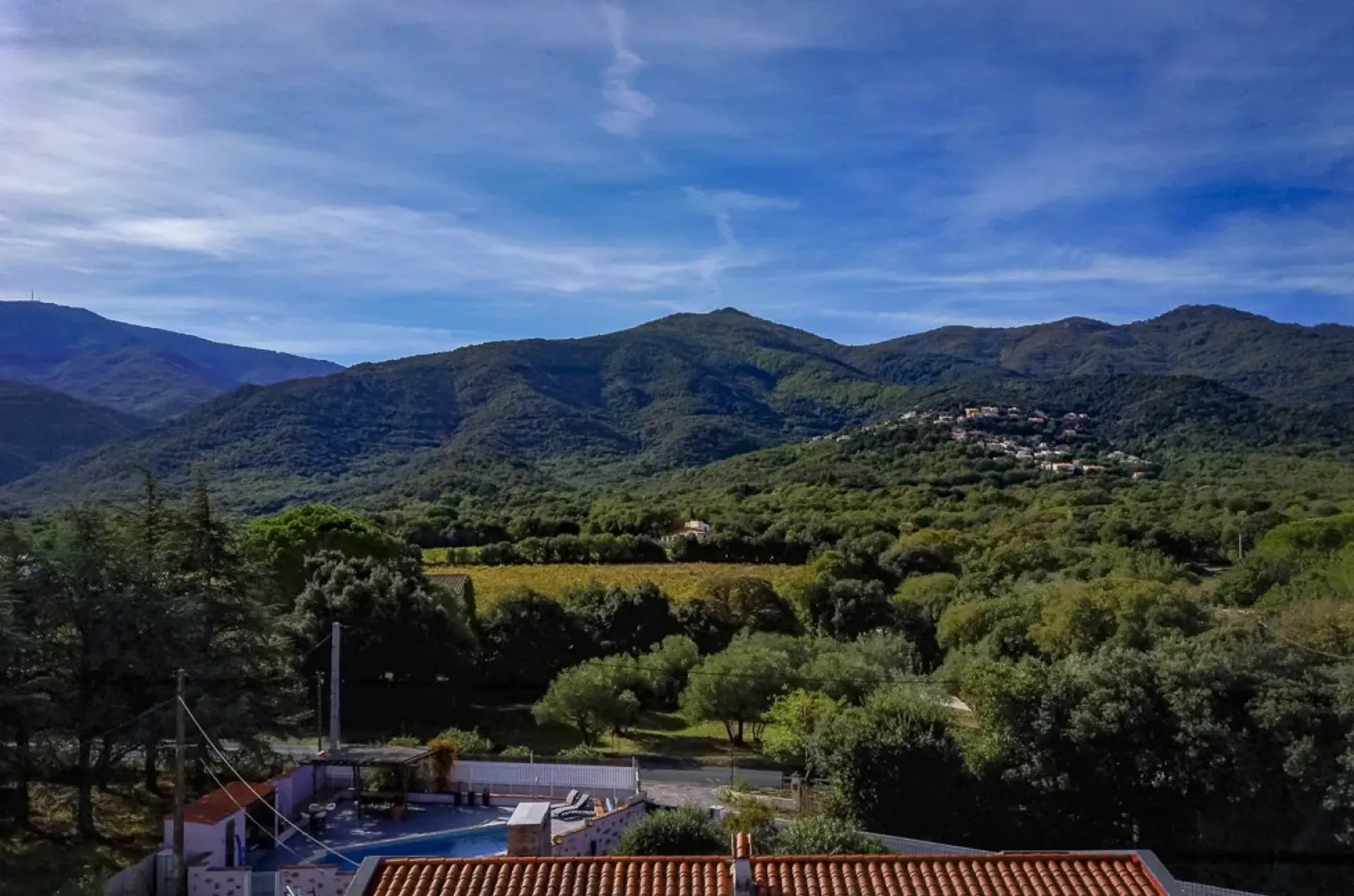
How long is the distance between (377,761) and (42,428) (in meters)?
Result: 142

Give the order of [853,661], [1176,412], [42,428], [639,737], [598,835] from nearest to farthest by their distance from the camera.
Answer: [598,835] < [853,661] < [639,737] < [1176,412] < [42,428]

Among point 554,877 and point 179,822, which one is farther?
point 179,822

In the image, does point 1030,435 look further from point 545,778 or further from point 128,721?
point 128,721

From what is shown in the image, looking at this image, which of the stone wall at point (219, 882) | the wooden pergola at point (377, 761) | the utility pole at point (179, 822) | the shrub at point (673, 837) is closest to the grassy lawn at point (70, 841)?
the utility pole at point (179, 822)

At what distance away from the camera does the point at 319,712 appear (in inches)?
864

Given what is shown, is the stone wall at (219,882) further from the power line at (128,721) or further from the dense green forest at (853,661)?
the dense green forest at (853,661)

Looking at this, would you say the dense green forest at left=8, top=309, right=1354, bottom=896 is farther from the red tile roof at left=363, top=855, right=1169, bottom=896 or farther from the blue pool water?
the red tile roof at left=363, top=855, right=1169, bottom=896

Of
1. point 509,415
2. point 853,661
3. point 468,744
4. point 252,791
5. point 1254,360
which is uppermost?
point 1254,360

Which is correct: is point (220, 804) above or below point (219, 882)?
above

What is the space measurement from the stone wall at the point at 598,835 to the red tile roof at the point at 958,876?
256 inches

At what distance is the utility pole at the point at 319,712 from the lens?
2172cm

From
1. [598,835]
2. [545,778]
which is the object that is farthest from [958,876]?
[545,778]

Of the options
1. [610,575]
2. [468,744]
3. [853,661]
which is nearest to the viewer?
[468,744]

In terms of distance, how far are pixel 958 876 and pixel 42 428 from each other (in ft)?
508
